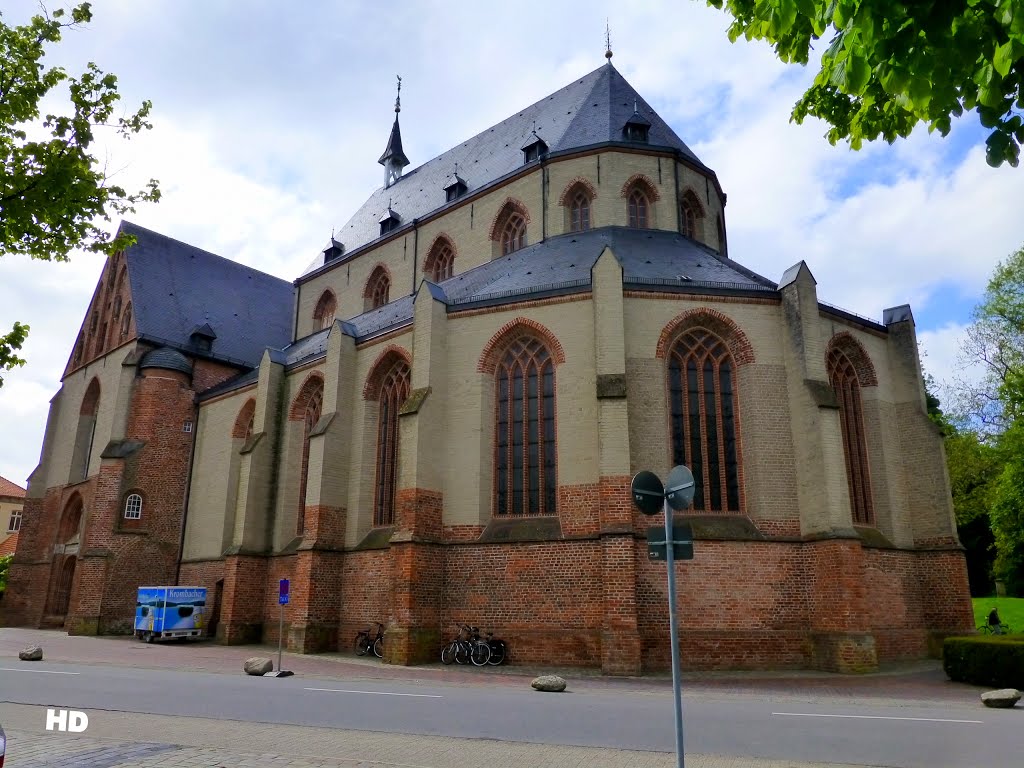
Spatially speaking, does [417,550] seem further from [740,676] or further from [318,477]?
[740,676]

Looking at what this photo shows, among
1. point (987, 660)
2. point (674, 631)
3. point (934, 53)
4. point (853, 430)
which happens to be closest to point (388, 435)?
point (853, 430)

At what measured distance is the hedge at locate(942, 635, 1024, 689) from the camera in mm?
14195

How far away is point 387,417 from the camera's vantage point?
22375 mm

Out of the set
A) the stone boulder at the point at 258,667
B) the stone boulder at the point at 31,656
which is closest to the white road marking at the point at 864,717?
the stone boulder at the point at 258,667

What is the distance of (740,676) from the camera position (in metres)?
15.6

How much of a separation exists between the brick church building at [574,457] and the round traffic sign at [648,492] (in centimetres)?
933

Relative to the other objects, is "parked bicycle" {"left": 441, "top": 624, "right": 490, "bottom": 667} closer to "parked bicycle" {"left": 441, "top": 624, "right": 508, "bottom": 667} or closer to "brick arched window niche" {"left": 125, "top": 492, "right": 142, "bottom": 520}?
"parked bicycle" {"left": 441, "top": 624, "right": 508, "bottom": 667}

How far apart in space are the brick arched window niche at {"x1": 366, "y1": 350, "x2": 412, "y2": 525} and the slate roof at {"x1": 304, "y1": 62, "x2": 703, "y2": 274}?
859 centimetres

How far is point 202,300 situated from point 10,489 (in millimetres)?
39528

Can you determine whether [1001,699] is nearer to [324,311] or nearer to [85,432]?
[324,311]

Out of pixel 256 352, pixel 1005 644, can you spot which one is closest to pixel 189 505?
pixel 256 352

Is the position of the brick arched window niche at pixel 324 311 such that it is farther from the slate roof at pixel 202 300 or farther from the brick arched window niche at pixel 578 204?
the brick arched window niche at pixel 578 204

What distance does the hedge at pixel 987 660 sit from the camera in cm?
1420

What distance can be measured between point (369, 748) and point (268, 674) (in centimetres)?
858
